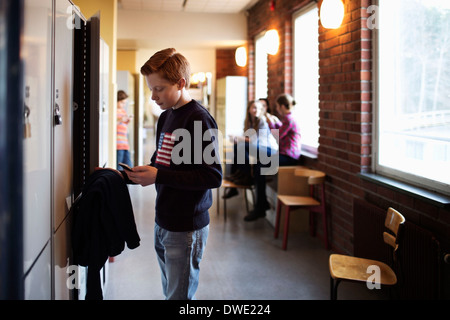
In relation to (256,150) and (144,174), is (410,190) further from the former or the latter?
(256,150)

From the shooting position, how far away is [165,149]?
1.75 metres

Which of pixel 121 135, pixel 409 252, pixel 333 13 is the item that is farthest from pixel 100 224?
pixel 121 135

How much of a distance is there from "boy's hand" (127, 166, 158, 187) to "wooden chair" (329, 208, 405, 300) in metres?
1.30

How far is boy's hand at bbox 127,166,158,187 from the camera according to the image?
5.29ft

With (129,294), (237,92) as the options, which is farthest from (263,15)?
(129,294)

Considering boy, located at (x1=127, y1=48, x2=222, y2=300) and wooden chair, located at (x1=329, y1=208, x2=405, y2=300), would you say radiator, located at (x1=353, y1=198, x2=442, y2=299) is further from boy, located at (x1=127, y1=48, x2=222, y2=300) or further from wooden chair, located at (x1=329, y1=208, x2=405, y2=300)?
boy, located at (x1=127, y1=48, x2=222, y2=300)

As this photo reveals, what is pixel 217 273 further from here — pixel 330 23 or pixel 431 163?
pixel 330 23

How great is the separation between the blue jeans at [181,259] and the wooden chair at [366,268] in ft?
3.11

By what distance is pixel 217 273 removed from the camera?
3441 mm

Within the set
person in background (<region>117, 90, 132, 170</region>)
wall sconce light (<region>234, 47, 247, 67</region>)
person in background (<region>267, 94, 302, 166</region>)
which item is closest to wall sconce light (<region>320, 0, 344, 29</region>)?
person in background (<region>267, 94, 302, 166</region>)

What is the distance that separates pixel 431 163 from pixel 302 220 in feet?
6.89

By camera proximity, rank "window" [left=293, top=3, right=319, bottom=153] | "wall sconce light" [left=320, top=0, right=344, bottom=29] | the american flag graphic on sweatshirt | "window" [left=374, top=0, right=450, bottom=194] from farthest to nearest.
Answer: "window" [left=293, top=3, right=319, bottom=153] → "wall sconce light" [left=320, top=0, right=344, bottom=29] → "window" [left=374, top=0, right=450, bottom=194] → the american flag graphic on sweatshirt

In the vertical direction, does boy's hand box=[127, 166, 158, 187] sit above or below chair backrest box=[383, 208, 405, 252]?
above
